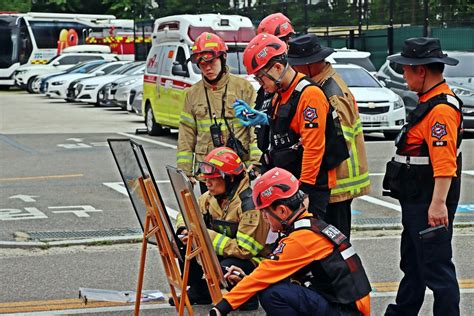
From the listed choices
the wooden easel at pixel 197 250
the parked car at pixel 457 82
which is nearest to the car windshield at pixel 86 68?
the parked car at pixel 457 82

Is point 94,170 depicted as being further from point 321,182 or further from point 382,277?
point 321,182

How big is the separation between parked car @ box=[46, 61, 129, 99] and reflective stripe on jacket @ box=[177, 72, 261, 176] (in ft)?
93.6

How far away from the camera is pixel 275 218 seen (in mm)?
5477

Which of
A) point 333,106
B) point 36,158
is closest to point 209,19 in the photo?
point 36,158

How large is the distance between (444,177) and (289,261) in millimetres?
1112

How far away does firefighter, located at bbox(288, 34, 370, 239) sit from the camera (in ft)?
21.7

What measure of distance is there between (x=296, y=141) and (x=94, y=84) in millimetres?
28237

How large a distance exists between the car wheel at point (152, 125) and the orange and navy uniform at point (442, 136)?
15163 mm

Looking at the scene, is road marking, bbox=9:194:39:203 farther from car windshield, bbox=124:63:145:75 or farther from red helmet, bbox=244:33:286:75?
car windshield, bbox=124:63:145:75

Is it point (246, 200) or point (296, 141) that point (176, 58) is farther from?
point (296, 141)

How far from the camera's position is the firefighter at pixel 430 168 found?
5914mm

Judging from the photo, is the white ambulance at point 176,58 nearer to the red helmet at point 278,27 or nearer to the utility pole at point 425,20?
the utility pole at point 425,20

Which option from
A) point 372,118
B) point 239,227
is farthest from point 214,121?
point 372,118

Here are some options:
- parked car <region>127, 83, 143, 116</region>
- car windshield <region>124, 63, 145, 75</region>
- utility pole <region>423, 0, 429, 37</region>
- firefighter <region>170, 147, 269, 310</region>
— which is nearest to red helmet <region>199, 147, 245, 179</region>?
firefighter <region>170, 147, 269, 310</region>
